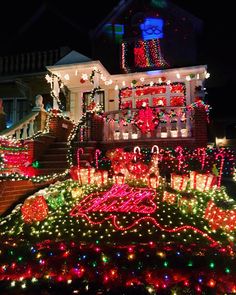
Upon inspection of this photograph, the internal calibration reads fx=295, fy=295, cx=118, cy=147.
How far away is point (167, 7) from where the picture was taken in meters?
14.8

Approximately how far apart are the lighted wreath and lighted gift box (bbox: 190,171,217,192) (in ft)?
10.9

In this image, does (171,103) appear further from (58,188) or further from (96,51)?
(58,188)

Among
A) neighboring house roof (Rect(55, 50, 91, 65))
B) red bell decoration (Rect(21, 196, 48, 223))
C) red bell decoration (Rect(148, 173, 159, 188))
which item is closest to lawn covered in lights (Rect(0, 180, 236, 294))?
red bell decoration (Rect(21, 196, 48, 223))

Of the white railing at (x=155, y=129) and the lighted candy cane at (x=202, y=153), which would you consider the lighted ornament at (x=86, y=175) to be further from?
the lighted candy cane at (x=202, y=153)

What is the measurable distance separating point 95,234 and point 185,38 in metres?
11.9

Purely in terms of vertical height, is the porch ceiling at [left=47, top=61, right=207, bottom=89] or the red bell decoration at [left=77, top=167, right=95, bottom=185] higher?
the porch ceiling at [left=47, top=61, right=207, bottom=89]

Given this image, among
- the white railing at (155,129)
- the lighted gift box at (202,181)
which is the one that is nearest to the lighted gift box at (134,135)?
the white railing at (155,129)

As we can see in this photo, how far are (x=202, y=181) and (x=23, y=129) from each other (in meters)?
7.14

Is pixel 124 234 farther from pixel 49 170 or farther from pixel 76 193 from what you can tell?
pixel 49 170

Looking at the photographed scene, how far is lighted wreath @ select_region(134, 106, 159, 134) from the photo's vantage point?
35.2ft

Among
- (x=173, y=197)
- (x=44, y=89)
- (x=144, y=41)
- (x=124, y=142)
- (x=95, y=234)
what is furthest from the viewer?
(x=44, y=89)

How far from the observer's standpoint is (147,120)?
10789mm

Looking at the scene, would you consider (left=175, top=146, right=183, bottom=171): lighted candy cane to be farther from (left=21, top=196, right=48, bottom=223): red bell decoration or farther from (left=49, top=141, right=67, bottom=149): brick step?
(left=49, top=141, right=67, bottom=149): brick step

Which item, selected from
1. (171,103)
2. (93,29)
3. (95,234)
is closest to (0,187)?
(95,234)
